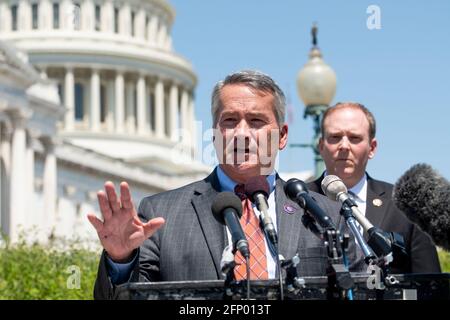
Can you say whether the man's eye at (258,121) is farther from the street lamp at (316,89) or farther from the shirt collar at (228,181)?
the street lamp at (316,89)

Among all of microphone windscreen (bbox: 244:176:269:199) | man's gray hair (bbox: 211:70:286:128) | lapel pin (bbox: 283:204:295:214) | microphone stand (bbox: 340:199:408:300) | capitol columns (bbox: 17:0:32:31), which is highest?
capitol columns (bbox: 17:0:32:31)

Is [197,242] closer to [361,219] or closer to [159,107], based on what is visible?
[361,219]

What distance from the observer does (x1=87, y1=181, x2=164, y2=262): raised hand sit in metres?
4.72

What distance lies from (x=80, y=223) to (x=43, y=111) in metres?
11.3

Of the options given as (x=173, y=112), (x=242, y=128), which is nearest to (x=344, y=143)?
(x=242, y=128)

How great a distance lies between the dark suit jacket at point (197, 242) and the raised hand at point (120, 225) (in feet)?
1.56

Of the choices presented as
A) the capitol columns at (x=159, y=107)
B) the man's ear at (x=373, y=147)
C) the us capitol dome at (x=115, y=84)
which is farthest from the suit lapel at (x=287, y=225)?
the capitol columns at (x=159, y=107)

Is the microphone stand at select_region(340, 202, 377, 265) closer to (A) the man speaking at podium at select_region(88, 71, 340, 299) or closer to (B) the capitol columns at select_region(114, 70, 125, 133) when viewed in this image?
(A) the man speaking at podium at select_region(88, 71, 340, 299)

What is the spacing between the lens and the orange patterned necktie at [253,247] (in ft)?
17.8

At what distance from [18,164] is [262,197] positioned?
5390 centimetres

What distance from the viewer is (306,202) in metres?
5.00

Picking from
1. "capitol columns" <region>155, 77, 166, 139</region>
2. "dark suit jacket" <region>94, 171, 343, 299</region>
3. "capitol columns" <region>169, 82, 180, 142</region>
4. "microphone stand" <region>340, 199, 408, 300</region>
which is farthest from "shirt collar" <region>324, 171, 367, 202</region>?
"capitol columns" <region>169, 82, 180, 142</region>

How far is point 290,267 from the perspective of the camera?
14.9 ft

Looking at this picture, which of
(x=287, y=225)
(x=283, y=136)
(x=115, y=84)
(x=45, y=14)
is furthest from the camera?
(x=115, y=84)
